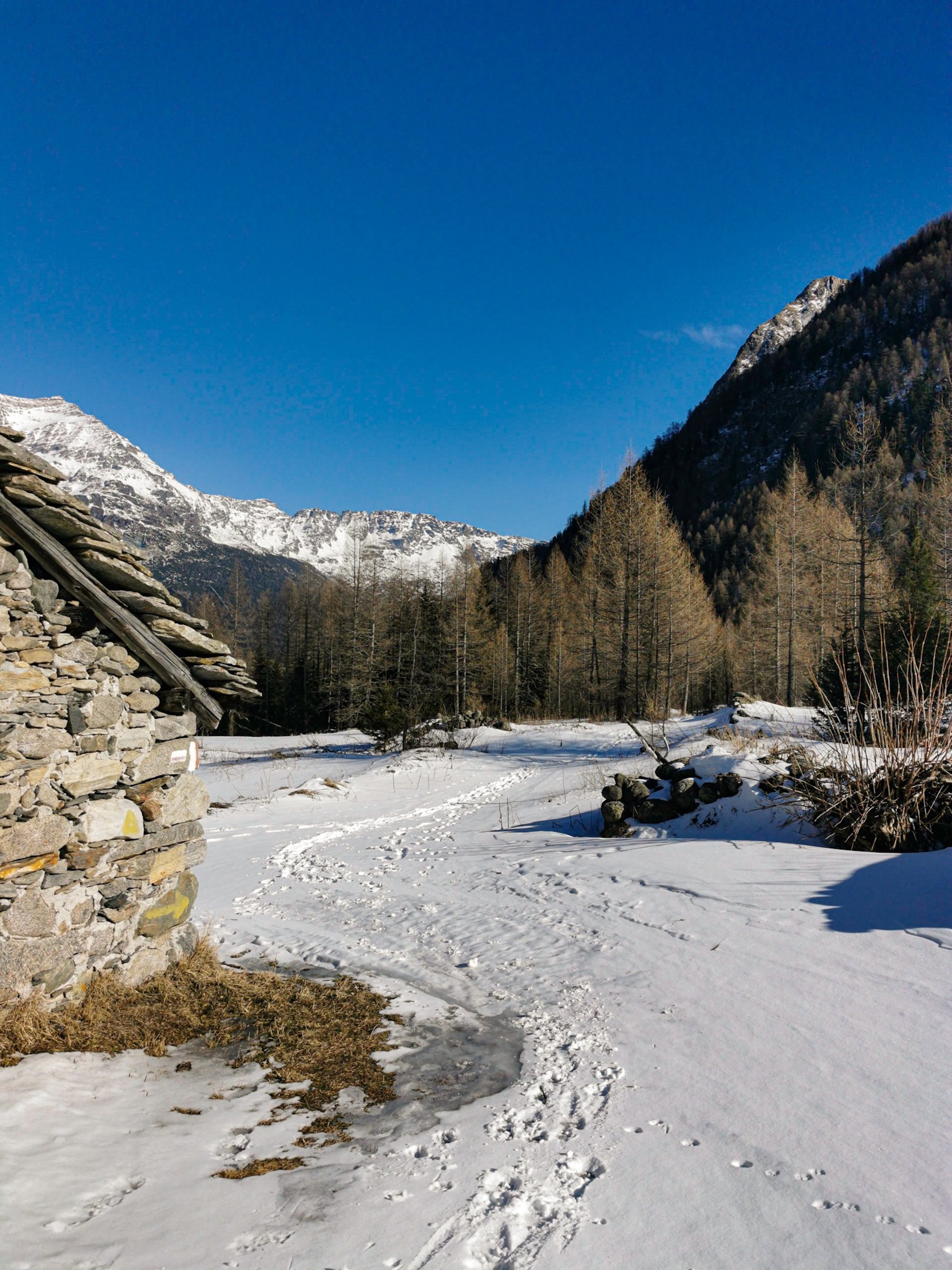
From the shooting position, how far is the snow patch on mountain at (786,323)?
15975 centimetres

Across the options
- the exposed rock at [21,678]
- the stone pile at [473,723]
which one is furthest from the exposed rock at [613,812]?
the stone pile at [473,723]

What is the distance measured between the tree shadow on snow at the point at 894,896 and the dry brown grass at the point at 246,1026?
3581 mm

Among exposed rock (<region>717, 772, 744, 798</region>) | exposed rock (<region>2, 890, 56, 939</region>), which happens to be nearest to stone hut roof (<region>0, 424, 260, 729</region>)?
exposed rock (<region>2, 890, 56, 939</region>)

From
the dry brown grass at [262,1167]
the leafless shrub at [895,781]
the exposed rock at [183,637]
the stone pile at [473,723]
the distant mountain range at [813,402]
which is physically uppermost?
the distant mountain range at [813,402]

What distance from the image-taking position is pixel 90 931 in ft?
14.3

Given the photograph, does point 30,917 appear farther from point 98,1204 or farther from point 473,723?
point 473,723

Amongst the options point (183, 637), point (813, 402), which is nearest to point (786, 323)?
point (813, 402)

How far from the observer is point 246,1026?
4.18 meters

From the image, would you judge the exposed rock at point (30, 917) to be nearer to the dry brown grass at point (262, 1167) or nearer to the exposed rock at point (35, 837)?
the exposed rock at point (35, 837)

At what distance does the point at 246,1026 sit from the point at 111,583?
10.6 feet

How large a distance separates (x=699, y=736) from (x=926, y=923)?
10.3m

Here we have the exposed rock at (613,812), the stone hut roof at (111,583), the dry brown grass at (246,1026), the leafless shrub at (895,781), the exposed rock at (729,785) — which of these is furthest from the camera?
the exposed rock at (613,812)

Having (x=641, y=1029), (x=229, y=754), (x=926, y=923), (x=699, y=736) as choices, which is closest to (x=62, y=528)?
(x=641, y=1029)

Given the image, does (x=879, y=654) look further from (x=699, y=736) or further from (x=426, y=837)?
(x=426, y=837)
